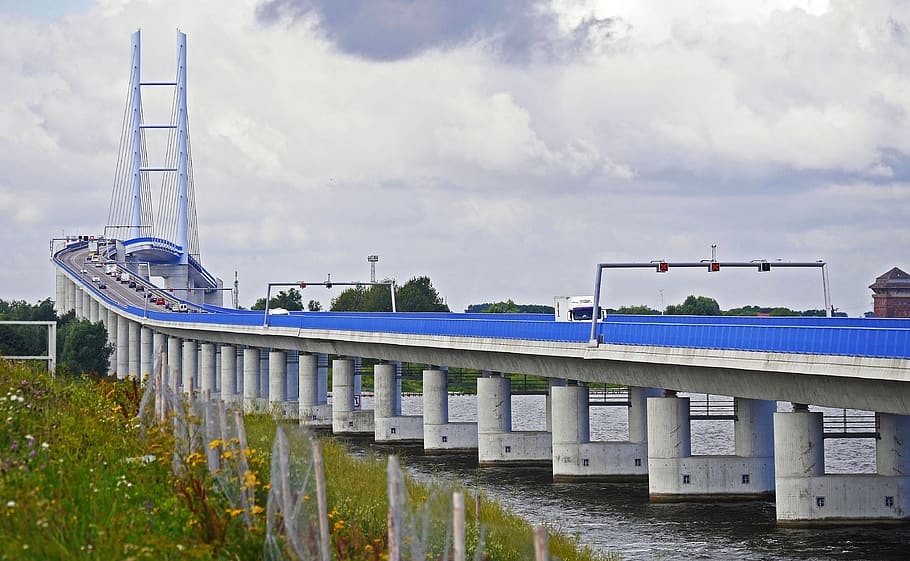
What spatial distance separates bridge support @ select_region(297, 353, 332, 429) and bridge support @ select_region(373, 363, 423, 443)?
13.7 m

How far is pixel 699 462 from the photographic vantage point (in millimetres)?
49219

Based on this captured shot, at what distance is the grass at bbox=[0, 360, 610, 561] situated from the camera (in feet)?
57.6

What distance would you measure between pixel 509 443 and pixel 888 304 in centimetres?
2745

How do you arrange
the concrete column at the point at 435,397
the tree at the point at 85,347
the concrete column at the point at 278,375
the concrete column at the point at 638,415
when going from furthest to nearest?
the tree at the point at 85,347 → the concrete column at the point at 278,375 → the concrete column at the point at 435,397 → the concrete column at the point at 638,415

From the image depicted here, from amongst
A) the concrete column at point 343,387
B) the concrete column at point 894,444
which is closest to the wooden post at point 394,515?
the concrete column at point 894,444

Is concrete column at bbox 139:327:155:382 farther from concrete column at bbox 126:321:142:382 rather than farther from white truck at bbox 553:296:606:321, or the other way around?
white truck at bbox 553:296:606:321

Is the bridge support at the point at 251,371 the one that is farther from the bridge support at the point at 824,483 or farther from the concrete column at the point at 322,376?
the bridge support at the point at 824,483

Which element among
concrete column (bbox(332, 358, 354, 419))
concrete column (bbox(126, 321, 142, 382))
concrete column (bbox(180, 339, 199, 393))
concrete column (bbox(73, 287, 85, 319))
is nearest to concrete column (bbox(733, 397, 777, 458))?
concrete column (bbox(332, 358, 354, 419))

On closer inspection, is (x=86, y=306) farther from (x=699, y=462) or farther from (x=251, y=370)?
(x=699, y=462)

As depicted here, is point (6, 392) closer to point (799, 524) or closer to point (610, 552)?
point (610, 552)

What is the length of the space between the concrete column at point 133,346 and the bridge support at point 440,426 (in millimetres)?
92364

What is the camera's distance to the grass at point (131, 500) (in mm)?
17547

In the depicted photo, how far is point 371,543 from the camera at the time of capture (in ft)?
69.8

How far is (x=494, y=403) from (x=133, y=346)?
10181 centimetres
